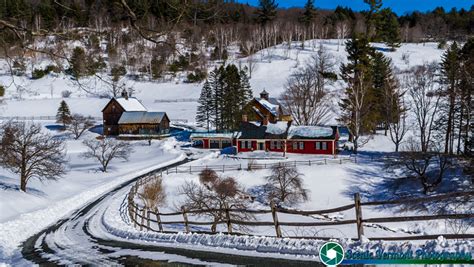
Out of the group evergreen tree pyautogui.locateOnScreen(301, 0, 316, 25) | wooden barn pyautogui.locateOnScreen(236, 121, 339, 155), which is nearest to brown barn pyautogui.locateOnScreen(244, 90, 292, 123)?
wooden barn pyautogui.locateOnScreen(236, 121, 339, 155)

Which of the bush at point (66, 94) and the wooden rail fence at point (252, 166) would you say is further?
the bush at point (66, 94)

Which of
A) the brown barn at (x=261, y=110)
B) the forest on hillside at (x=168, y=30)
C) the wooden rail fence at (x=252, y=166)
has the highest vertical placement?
the forest on hillside at (x=168, y=30)

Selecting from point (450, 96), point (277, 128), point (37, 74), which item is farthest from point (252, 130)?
point (37, 74)

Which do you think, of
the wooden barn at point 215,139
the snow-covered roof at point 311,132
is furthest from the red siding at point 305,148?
the wooden barn at point 215,139

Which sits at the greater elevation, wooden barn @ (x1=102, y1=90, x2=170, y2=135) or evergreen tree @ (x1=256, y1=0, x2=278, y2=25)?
evergreen tree @ (x1=256, y1=0, x2=278, y2=25)

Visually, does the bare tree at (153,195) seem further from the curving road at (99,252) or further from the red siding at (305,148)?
the red siding at (305,148)

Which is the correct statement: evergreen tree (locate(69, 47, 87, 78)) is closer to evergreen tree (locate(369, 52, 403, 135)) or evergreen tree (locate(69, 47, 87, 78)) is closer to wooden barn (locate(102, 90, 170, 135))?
evergreen tree (locate(369, 52, 403, 135))

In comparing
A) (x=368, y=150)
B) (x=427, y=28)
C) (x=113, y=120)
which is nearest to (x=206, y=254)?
(x=368, y=150)
